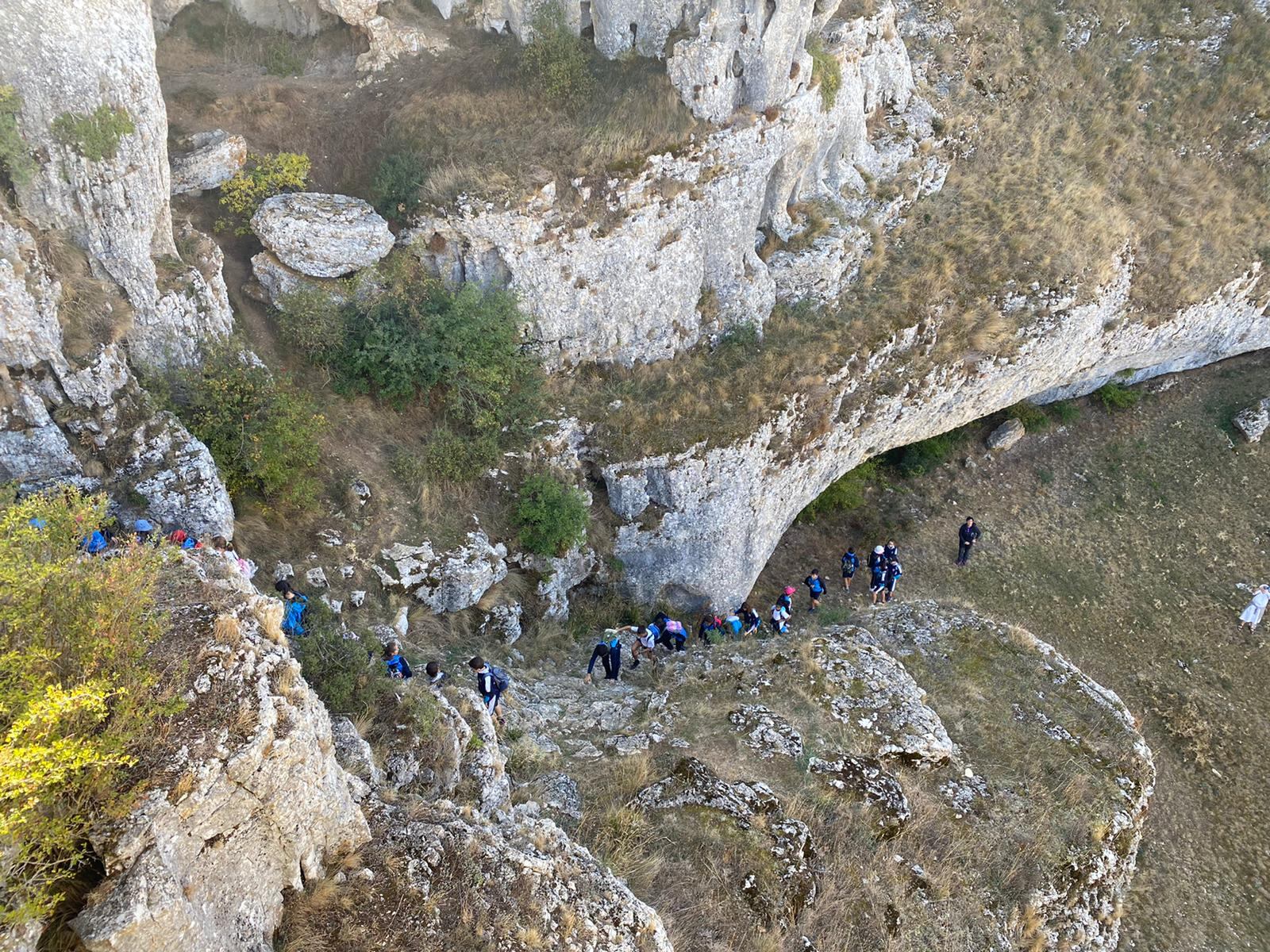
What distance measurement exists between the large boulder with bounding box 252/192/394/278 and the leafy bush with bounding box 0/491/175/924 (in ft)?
31.5

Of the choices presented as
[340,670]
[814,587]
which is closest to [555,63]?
[814,587]

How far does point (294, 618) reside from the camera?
34.8 ft

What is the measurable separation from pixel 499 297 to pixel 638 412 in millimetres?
4083

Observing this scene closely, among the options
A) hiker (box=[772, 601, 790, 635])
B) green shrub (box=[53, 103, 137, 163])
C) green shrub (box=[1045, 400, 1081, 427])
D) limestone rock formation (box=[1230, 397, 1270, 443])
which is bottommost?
hiker (box=[772, 601, 790, 635])

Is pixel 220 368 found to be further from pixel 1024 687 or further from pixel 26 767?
pixel 1024 687

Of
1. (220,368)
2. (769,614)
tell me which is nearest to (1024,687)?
(769,614)

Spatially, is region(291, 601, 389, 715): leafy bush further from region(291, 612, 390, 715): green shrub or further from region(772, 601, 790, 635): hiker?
region(772, 601, 790, 635): hiker

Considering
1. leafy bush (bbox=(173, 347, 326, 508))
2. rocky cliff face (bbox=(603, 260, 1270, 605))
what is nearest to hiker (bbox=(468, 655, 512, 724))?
leafy bush (bbox=(173, 347, 326, 508))

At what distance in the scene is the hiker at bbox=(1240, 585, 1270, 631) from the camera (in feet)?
59.2

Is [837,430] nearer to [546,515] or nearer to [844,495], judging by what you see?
[844,495]

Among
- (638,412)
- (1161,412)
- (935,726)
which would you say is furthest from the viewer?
(1161,412)

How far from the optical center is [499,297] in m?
16.2

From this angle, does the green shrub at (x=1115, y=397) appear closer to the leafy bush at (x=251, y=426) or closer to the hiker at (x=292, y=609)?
the leafy bush at (x=251, y=426)

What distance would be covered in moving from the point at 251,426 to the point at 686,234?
10484mm
